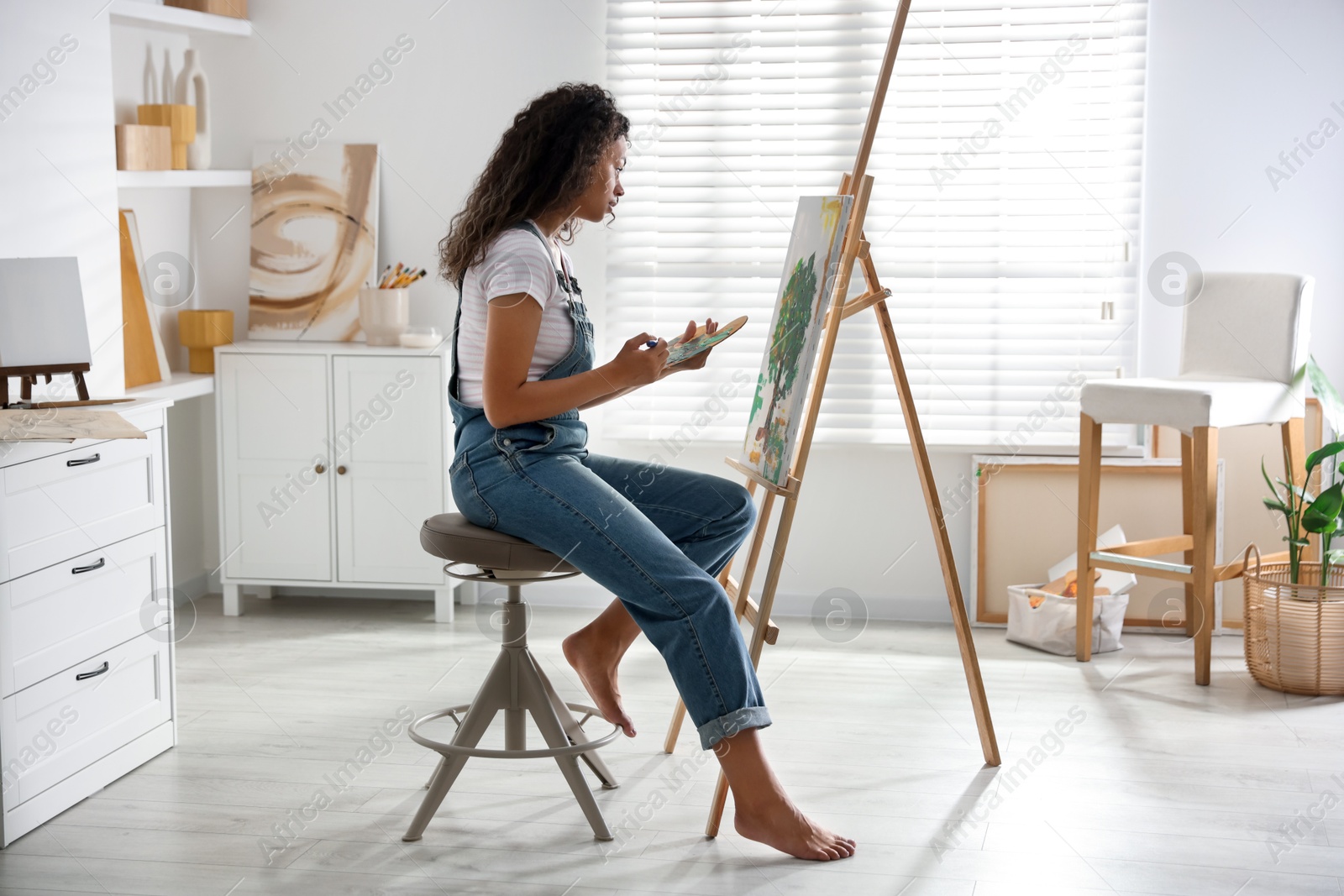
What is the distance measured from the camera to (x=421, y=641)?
3.60 meters

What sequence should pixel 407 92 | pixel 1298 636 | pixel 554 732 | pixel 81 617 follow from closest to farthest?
pixel 554 732 < pixel 81 617 < pixel 1298 636 < pixel 407 92

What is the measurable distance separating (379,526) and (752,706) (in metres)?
1.95

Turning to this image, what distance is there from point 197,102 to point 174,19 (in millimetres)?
321

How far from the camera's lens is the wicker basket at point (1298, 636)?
10.0ft

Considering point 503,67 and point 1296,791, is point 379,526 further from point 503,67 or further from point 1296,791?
point 1296,791

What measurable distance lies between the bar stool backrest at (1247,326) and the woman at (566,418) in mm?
1825

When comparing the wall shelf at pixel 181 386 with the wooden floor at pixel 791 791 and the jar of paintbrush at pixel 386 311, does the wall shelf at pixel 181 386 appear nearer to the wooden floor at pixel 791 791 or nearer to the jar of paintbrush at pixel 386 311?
the jar of paintbrush at pixel 386 311

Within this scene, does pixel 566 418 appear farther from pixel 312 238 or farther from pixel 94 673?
pixel 312 238

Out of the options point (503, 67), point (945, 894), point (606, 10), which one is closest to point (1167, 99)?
point (606, 10)

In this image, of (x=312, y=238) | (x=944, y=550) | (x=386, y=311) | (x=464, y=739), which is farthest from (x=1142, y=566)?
(x=312, y=238)

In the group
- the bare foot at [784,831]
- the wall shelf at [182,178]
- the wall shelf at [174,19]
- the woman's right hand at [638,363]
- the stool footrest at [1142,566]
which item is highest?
the wall shelf at [174,19]

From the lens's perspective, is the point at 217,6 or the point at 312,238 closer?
the point at 217,6

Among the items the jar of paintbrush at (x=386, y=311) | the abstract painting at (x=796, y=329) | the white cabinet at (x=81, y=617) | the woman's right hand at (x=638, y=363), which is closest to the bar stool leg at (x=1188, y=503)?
the abstract painting at (x=796, y=329)

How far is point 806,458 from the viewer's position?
2.46 metres
